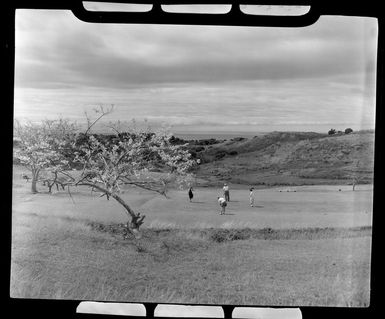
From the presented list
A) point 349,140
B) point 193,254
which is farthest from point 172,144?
point 349,140

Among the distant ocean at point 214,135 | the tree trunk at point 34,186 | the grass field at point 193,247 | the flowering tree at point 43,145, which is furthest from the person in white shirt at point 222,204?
the tree trunk at point 34,186

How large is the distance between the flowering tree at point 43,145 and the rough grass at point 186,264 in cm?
26

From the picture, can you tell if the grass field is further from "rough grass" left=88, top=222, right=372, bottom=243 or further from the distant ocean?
the distant ocean

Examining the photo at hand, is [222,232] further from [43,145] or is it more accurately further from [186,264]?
[43,145]

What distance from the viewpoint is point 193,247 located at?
2.22m

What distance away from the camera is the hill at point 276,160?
7.18 ft

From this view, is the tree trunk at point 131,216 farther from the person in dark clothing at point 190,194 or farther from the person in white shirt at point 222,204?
the person in white shirt at point 222,204

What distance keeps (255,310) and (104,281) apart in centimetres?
77

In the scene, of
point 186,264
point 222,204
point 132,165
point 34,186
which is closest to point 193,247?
point 186,264

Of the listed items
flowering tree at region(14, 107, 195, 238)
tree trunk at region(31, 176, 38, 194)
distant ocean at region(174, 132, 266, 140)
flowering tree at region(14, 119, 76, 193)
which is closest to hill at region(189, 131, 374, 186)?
distant ocean at region(174, 132, 266, 140)

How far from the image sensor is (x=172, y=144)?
87.3 inches

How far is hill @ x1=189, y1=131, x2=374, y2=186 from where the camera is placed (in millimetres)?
2189

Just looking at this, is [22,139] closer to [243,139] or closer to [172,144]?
[172,144]

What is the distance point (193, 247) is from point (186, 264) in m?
0.10
